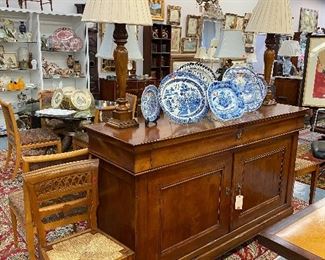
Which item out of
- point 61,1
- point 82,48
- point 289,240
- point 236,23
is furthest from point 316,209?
point 236,23

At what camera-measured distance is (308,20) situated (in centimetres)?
1099

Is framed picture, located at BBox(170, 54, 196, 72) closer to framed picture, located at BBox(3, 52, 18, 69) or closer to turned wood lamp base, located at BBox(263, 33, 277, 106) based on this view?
framed picture, located at BBox(3, 52, 18, 69)

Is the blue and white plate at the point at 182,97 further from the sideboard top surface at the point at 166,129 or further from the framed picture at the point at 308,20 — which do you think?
the framed picture at the point at 308,20

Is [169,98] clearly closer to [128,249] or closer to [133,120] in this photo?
[133,120]

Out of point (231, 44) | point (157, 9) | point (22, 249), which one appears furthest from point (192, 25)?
point (22, 249)

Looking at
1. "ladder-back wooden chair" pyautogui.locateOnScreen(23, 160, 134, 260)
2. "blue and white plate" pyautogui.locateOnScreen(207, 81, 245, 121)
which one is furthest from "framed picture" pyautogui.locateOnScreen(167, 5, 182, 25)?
"ladder-back wooden chair" pyautogui.locateOnScreen(23, 160, 134, 260)

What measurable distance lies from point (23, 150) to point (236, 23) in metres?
6.96

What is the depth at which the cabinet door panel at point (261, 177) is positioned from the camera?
7.91ft

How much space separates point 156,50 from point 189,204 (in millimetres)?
5731

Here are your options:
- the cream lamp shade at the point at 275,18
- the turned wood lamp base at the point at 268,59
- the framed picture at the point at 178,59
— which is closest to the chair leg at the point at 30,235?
the turned wood lamp base at the point at 268,59

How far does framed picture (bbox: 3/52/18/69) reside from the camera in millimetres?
5605

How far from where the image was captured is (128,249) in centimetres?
188

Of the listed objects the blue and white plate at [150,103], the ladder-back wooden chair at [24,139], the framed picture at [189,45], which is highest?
the framed picture at [189,45]

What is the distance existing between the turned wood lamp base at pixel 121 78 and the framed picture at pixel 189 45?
6492 mm
